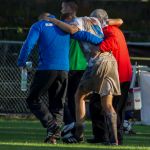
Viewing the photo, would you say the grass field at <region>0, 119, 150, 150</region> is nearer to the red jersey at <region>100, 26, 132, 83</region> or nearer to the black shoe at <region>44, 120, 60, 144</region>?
the black shoe at <region>44, 120, 60, 144</region>

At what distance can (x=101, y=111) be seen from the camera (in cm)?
1516

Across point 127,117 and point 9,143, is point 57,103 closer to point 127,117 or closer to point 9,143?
point 9,143

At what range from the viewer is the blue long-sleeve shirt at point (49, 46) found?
47.9 feet

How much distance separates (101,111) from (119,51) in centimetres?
97

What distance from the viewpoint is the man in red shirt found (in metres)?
14.8

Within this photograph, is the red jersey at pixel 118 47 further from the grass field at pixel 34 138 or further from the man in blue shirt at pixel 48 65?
the grass field at pixel 34 138

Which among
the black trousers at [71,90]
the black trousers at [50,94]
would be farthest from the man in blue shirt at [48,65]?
the black trousers at [71,90]

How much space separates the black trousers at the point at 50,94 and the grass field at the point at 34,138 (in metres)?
0.41

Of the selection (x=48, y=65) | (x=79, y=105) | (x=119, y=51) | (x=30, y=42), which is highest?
(x=30, y=42)

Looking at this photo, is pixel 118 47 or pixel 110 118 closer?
pixel 110 118

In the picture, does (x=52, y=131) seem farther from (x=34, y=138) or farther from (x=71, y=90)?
(x=34, y=138)

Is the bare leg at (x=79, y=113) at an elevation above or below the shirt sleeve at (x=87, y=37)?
below

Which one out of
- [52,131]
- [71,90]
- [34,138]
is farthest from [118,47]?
[34,138]

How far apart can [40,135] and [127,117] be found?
7.98 feet
